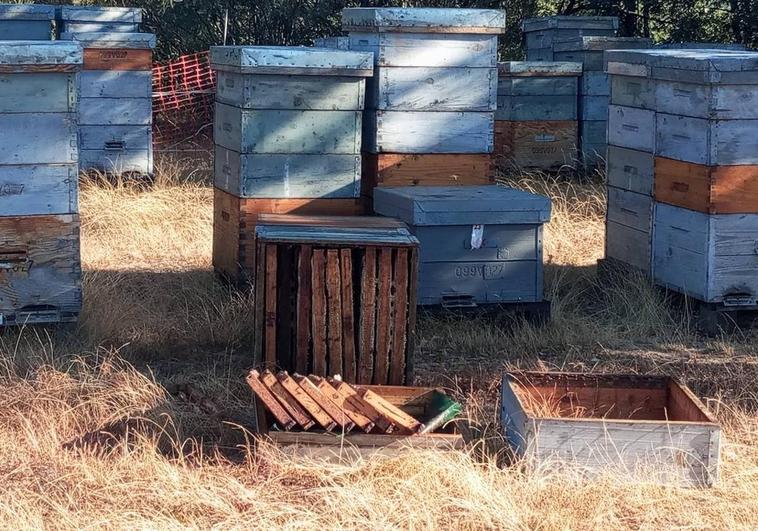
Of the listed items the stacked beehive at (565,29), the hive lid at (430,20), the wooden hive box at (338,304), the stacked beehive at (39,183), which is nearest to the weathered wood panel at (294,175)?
the hive lid at (430,20)

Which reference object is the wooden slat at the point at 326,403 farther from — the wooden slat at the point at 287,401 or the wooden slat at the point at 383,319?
the wooden slat at the point at 383,319

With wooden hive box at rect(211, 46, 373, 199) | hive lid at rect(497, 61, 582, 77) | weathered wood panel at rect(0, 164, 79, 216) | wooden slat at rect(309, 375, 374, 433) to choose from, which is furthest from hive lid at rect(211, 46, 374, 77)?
hive lid at rect(497, 61, 582, 77)

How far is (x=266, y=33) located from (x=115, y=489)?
14230 millimetres

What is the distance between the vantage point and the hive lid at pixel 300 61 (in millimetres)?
6633

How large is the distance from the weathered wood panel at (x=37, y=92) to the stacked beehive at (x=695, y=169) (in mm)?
3357

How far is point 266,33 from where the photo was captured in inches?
698

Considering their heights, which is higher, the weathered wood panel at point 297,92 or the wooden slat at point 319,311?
the weathered wood panel at point 297,92

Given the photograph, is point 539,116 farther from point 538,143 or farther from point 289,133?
point 289,133

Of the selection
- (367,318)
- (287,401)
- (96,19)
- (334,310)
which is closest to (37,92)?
(334,310)

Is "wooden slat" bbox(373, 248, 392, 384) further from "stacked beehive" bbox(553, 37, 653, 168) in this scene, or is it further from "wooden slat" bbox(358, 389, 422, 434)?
"stacked beehive" bbox(553, 37, 653, 168)

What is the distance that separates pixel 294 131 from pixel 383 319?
1.89 metres

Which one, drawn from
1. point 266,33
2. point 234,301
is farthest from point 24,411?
point 266,33

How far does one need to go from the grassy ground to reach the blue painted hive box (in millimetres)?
201

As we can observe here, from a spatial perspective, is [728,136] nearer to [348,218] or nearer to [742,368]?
[742,368]
